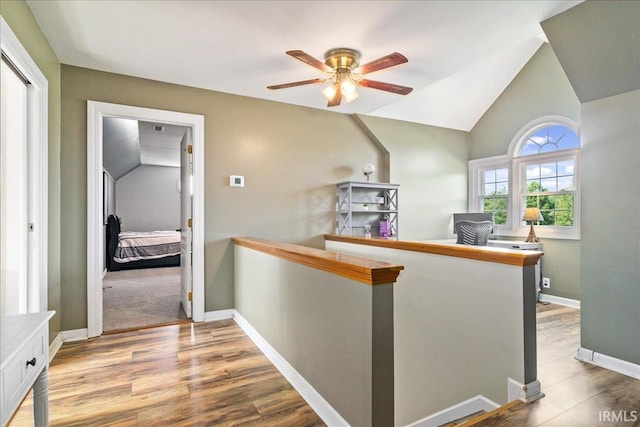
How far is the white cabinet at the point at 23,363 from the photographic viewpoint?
104 cm

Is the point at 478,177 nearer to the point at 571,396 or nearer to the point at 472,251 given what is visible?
the point at 472,251

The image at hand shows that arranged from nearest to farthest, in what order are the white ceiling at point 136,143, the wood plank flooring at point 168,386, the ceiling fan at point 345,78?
the wood plank flooring at point 168,386
the ceiling fan at point 345,78
the white ceiling at point 136,143

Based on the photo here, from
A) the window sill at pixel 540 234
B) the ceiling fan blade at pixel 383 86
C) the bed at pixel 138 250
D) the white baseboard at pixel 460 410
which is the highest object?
the ceiling fan blade at pixel 383 86

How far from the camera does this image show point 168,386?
2129 millimetres

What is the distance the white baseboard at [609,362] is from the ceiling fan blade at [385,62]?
2530 millimetres

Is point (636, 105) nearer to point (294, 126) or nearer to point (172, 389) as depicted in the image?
point (294, 126)

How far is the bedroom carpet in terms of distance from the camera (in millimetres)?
3441

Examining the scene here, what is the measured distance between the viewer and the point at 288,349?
88.5 inches

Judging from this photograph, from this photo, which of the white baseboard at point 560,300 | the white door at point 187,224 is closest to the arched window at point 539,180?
the white baseboard at point 560,300

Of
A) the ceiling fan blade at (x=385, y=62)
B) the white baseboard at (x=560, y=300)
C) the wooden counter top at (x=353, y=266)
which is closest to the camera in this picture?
the wooden counter top at (x=353, y=266)

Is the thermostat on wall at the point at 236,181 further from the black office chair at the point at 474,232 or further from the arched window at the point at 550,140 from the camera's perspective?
the arched window at the point at 550,140

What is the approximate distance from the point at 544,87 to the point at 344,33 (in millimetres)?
3362
